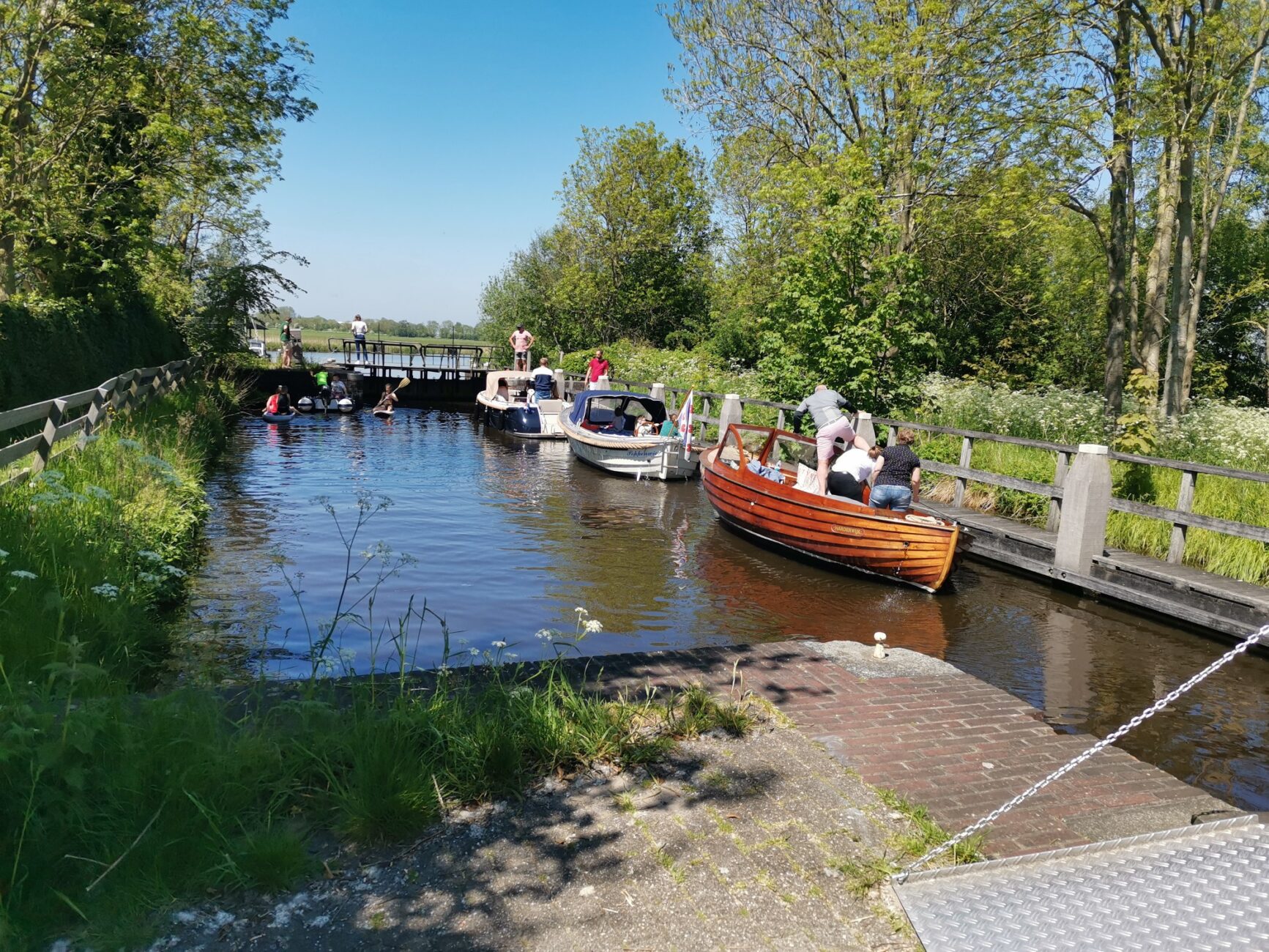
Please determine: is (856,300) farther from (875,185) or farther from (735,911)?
(735,911)

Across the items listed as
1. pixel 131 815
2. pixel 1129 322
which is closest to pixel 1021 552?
pixel 131 815

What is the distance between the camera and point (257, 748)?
4.05m

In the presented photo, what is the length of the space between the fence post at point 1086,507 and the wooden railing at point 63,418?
37.4ft

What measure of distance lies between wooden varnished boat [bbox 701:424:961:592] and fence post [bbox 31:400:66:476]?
28.8 ft

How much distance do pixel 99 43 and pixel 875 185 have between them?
57.2 feet

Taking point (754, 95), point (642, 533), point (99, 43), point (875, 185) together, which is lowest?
point (642, 533)

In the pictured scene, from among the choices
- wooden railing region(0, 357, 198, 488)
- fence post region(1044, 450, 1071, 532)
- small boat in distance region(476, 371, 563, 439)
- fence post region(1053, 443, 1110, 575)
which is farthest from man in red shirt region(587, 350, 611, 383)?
fence post region(1053, 443, 1110, 575)

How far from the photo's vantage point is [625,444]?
19.8 metres

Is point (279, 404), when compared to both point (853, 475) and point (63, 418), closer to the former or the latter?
point (63, 418)

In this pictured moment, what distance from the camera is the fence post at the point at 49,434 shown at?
9031 millimetres

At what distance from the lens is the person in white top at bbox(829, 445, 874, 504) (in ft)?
40.6

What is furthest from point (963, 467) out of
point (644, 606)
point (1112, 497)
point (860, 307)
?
point (644, 606)

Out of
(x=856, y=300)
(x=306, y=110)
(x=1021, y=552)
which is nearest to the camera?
(x=1021, y=552)

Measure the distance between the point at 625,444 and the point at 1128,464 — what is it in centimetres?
999
